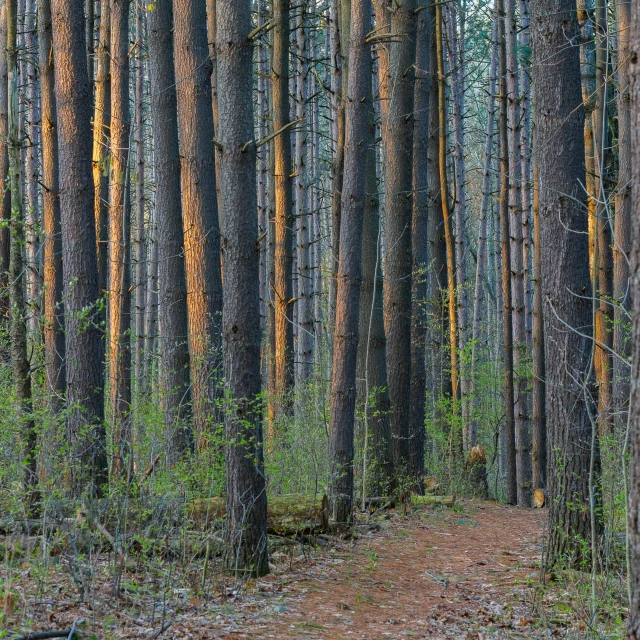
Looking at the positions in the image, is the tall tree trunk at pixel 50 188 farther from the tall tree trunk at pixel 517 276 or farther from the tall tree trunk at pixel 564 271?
the tall tree trunk at pixel 517 276

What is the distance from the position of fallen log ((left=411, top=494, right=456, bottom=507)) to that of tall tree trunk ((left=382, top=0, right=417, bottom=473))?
0.47m

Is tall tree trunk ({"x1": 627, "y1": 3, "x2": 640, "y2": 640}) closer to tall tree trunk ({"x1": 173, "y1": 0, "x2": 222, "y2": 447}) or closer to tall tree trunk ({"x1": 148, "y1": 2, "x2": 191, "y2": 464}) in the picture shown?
tall tree trunk ({"x1": 173, "y1": 0, "x2": 222, "y2": 447})

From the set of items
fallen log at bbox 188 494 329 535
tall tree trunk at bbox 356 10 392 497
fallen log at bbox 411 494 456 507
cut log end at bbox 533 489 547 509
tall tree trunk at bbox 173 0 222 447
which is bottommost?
cut log end at bbox 533 489 547 509

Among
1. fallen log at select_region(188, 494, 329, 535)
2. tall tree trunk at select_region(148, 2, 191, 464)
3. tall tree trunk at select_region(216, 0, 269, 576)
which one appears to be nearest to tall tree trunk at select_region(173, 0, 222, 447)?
tall tree trunk at select_region(148, 2, 191, 464)

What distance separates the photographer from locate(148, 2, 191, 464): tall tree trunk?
1002cm

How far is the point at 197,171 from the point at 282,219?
3956mm

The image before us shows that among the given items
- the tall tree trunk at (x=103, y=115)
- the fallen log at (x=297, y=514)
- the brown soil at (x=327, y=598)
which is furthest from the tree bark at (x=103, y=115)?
the brown soil at (x=327, y=598)

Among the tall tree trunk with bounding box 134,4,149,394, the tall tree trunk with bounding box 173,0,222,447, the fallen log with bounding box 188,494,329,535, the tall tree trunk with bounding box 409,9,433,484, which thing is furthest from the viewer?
the tall tree trunk with bounding box 134,4,149,394

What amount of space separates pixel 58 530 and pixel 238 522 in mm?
1567

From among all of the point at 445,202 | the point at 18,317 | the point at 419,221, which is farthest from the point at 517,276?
the point at 18,317

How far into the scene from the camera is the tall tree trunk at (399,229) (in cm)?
1137

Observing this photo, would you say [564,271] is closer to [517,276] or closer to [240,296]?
[240,296]

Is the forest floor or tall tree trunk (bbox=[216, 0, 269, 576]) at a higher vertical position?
tall tree trunk (bbox=[216, 0, 269, 576])

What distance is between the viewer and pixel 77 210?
28.7 ft
